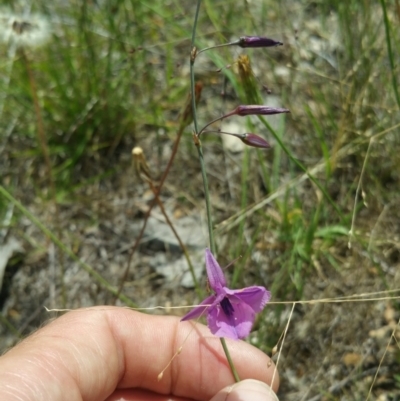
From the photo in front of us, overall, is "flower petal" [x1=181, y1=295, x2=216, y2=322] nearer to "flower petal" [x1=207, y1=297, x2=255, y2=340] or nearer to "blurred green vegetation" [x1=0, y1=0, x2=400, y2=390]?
"flower petal" [x1=207, y1=297, x2=255, y2=340]

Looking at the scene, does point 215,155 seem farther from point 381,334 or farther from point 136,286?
point 381,334

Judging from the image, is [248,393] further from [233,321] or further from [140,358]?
[140,358]

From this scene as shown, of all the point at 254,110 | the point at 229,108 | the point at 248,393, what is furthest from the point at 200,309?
the point at 229,108

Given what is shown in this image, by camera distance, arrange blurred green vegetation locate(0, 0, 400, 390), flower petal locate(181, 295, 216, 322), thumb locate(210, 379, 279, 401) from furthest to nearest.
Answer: blurred green vegetation locate(0, 0, 400, 390) < thumb locate(210, 379, 279, 401) < flower petal locate(181, 295, 216, 322)

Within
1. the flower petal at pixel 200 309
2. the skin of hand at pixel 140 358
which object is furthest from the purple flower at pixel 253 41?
the skin of hand at pixel 140 358

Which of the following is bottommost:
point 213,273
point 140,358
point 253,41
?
point 140,358

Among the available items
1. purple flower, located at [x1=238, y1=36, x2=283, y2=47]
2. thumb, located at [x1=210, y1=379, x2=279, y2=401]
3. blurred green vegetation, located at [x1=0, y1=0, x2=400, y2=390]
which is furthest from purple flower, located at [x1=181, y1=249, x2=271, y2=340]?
blurred green vegetation, located at [x1=0, y1=0, x2=400, y2=390]

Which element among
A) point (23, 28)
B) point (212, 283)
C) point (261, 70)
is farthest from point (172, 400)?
point (261, 70)
